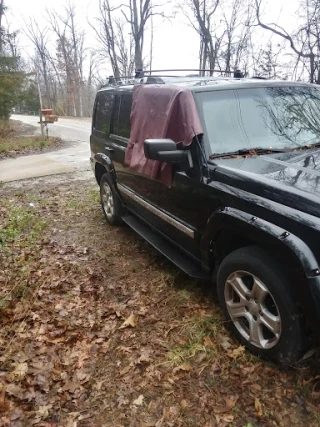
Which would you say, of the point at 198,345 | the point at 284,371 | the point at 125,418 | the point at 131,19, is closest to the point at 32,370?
the point at 125,418

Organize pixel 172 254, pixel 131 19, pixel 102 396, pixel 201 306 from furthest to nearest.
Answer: pixel 131 19, pixel 172 254, pixel 201 306, pixel 102 396

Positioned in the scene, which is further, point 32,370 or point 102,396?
point 32,370

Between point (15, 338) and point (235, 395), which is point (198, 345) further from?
point (15, 338)

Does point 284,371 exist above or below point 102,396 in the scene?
above

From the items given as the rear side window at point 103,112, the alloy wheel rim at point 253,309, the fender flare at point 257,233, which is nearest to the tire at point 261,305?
the alloy wheel rim at point 253,309

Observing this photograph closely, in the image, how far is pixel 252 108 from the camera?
3.24m

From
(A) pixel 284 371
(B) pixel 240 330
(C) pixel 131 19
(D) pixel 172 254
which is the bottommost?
(A) pixel 284 371

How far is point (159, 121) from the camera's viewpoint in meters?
3.46

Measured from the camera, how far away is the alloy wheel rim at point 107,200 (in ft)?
17.8

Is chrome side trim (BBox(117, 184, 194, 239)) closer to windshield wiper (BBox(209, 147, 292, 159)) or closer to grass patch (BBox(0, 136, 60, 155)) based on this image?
windshield wiper (BBox(209, 147, 292, 159))

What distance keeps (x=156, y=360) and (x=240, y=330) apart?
28.7 inches

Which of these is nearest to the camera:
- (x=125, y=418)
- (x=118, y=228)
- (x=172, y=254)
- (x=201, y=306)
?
(x=125, y=418)

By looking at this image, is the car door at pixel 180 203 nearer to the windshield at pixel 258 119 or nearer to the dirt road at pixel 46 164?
the windshield at pixel 258 119

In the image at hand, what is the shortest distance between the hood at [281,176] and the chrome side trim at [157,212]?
2.30 ft
